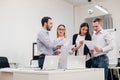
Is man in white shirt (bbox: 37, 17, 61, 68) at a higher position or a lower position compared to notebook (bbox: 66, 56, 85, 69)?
higher

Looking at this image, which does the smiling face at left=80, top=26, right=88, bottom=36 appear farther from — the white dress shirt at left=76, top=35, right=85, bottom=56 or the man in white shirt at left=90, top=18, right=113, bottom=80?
the man in white shirt at left=90, top=18, right=113, bottom=80

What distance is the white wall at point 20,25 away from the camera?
5332 mm

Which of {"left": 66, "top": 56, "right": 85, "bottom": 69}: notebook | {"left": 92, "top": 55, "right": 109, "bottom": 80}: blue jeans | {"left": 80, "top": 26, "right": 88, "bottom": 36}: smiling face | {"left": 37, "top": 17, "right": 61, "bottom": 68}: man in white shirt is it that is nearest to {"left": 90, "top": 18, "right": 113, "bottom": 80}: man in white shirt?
{"left": 92, "top": 55, "right": 109, "bottom": 80}: blue jeans

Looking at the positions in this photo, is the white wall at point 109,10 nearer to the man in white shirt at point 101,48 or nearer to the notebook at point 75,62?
the man in white shirt at point 101,48

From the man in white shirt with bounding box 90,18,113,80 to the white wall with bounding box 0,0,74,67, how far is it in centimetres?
296

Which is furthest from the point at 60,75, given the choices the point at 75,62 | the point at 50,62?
the point at 75,62

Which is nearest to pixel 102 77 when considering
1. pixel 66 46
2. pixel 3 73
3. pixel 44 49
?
pixel 66 46

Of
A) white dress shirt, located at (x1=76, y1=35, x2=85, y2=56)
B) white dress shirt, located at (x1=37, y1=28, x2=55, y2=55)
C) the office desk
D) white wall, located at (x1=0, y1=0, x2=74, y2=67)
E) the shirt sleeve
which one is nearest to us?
the office desk

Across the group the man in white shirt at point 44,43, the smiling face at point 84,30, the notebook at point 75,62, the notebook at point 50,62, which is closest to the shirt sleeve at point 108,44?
the smiling face at point 84,30

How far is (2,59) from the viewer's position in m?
4.80

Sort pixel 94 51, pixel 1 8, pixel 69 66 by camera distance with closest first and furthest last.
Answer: pixel 69 66, pixel 94 51, pixel 1 8

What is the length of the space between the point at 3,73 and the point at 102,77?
1.35m

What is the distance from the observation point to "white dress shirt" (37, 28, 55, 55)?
8.38 ft

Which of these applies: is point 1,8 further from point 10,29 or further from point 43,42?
point 43,42
